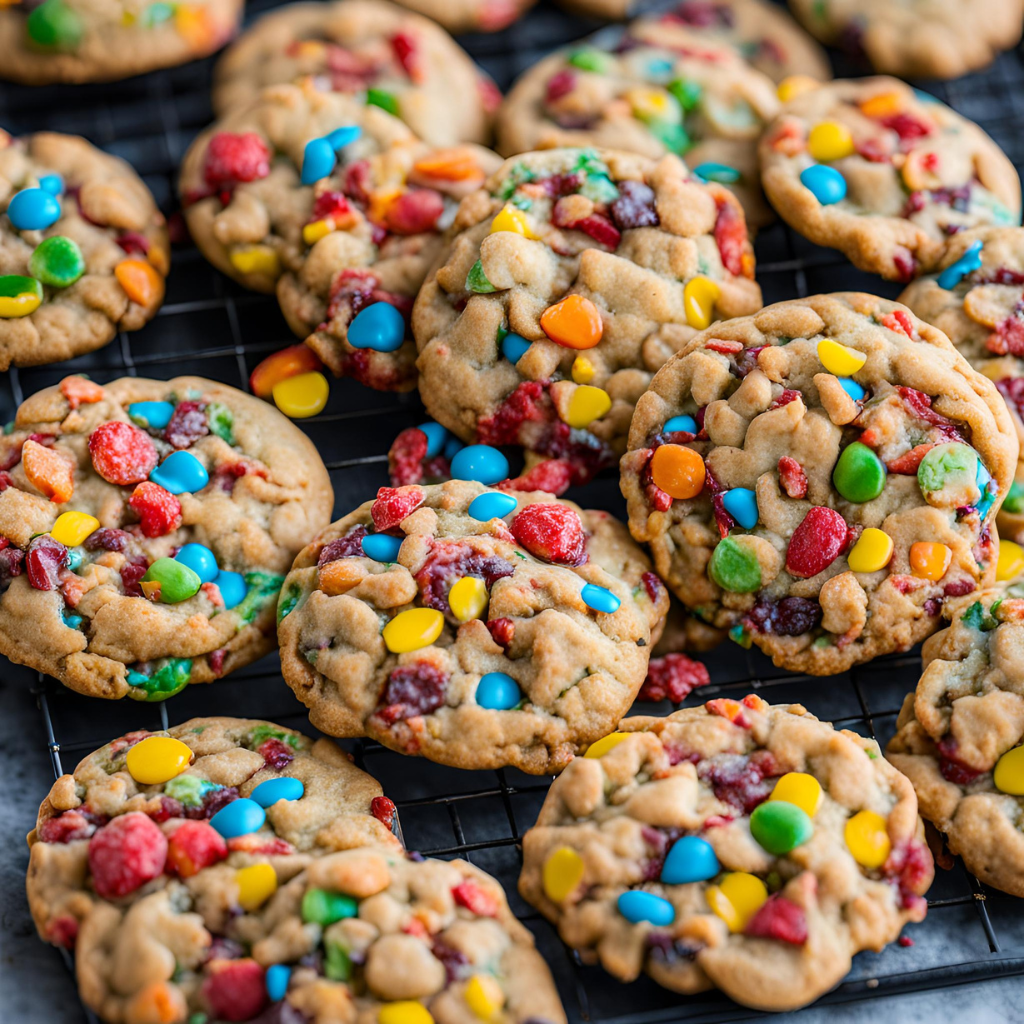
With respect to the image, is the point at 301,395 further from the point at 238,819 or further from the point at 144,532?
the point at 238,819

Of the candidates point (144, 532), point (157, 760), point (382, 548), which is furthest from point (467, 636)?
point (144, 532)

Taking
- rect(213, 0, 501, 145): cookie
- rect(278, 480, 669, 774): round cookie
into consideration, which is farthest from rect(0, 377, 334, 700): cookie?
rect(213, 0, 501, 145): cookie

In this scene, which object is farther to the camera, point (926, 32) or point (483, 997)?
point (926, 32)

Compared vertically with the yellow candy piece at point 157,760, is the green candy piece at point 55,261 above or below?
above

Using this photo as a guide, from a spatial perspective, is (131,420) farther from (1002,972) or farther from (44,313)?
(1002,972)

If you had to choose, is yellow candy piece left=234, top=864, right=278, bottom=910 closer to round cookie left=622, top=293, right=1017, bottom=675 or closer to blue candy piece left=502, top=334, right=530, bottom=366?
round cookie left=622, top=293, right=1017, bottom=675

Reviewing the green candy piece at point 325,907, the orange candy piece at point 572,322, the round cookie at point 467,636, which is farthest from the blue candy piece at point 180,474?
the green candy piece at point 325,907

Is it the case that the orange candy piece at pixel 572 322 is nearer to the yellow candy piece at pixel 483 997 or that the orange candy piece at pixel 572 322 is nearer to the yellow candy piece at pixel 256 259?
the yellow candy piece at pixel 256 259
